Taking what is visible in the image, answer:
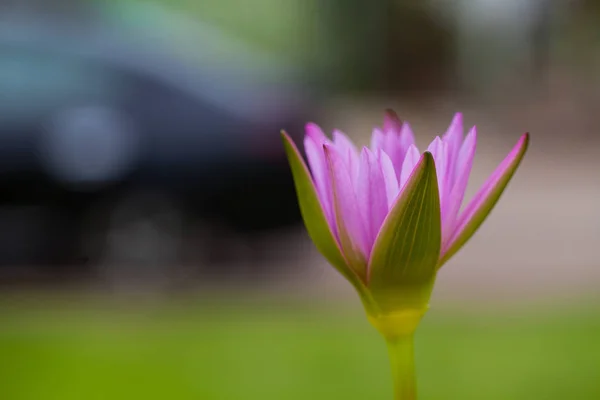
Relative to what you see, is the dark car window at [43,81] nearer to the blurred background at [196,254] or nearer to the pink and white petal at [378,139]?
the blurred background at [196,254]

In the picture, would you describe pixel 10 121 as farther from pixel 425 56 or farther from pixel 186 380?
pixel 425 56

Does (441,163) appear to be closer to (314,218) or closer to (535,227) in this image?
(314,218)

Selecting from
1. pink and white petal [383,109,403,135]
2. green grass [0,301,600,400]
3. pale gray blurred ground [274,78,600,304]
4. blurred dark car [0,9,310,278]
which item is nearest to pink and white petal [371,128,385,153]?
pink and white petal [383,109,403,135]

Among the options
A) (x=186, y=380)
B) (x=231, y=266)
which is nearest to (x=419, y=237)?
(x=186, y=380)

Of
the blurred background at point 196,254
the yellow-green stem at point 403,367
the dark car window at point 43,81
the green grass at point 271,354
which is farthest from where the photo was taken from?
the dark car window at point 43,81

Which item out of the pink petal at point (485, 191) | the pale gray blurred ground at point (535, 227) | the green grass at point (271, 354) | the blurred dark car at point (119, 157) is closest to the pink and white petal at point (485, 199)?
the pink petal at point (485, 191)

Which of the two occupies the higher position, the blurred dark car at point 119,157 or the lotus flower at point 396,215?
the blurred dark car at point 119,157

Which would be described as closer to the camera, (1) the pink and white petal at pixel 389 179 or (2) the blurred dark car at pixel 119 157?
(1) the pink and white petal at pixel 389 179
